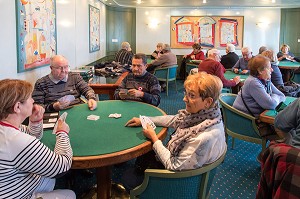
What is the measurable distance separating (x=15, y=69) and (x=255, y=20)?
861cm

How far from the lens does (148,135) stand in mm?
1967

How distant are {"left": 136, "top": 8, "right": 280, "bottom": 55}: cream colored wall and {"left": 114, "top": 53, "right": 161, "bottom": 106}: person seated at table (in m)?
6.84

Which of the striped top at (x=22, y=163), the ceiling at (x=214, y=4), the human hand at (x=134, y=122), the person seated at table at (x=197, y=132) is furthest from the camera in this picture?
the ceiling at (x=214, y=4)

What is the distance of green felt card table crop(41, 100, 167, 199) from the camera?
170 cm

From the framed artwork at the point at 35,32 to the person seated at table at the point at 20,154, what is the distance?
1870 millimetres

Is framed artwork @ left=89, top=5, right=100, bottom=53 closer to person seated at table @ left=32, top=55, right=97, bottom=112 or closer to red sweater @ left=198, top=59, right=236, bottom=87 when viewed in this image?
red sweater @ left=198, top=59, right=236, bottom=87

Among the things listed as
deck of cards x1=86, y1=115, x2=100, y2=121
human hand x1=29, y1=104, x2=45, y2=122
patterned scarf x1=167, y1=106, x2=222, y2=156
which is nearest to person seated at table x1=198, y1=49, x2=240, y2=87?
deck of cards x1=86, y1=115, x2=100, y2=121

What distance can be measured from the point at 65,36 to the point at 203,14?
6.13 m

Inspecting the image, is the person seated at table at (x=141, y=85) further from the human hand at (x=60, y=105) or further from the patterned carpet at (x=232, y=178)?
the patterned carpet at (x=232, y=178)

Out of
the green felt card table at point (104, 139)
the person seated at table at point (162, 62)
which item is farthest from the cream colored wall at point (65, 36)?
the person seated at table at point (162, 62)

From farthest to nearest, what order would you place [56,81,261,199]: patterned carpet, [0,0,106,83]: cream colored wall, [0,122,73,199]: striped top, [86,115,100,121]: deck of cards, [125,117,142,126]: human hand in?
[0,0,106,83]: cream colored wall < [56,81,261,199]: patterned carpet < [86,115,100,121]: deck of cards < [125,117,142,126]: human hand < [0,122,73,199]: striped top

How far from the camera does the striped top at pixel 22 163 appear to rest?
4.48ft

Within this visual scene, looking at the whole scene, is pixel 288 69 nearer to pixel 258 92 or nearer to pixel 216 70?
pixel 216 70

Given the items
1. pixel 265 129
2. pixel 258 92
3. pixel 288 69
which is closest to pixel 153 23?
pixel 288 69
